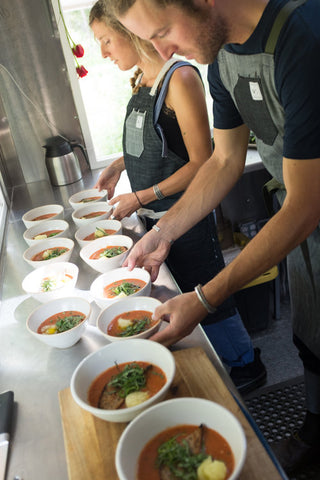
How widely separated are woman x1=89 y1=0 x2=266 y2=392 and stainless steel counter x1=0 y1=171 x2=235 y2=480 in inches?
9.7

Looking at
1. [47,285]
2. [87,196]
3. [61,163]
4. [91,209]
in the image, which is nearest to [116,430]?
[47,285]

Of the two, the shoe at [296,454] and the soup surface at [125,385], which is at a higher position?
the soup surface at [125,385]

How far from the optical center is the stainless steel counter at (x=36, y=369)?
3.07 feet

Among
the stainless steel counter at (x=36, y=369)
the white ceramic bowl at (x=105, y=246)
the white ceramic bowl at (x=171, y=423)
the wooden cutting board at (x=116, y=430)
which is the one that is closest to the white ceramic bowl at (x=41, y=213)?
the stainless steel counter at (x=36, y=369)

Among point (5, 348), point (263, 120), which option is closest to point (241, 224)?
point (263, 120)

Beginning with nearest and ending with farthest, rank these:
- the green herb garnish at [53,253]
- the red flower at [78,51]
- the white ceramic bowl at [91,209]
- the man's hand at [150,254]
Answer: the man's hand at [150,254] < the green herb garnish at [53,253] < the white ceramic bowl at [91,209] < the red flower at [78,51]

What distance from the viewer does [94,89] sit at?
3414mm

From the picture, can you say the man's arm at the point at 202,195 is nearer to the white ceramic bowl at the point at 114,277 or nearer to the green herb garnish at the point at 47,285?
the white ceramic bowl at the point at 114,277

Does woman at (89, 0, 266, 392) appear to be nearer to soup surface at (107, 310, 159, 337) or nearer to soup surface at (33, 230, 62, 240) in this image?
soup surface at (33, 230, 62, 240)

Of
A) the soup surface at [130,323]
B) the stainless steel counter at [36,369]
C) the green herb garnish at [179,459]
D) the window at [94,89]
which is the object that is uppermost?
the window at [94,89]

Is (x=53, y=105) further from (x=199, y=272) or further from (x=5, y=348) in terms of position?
(x=5, y=348)

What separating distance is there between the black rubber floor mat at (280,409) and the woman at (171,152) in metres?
0.10

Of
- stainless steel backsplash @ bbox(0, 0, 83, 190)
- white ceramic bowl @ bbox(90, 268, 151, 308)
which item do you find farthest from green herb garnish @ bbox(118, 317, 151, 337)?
stainless steel backsplash @ bbox(0, 0, 83, 190)

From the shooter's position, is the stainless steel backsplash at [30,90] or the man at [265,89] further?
the stainless steel backsplash at [30,90]
